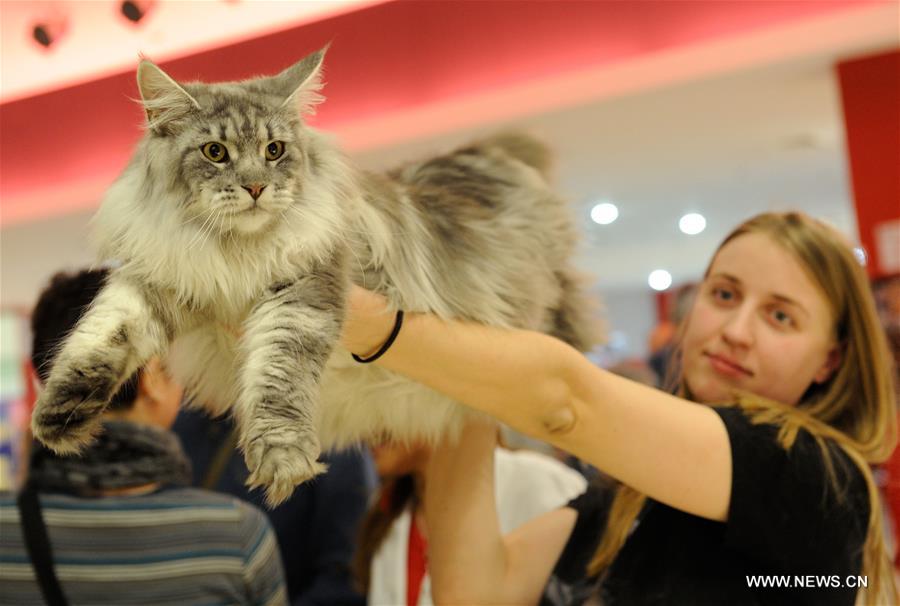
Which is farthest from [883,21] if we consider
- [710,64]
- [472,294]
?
[472,294]

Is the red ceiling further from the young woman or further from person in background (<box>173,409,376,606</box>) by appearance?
person in background (<box>173,409,376,606</box>)

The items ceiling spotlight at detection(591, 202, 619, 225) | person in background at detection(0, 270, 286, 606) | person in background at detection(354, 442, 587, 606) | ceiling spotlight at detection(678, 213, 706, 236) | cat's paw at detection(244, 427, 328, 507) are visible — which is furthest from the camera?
ceiling spotlight at detection(678, 213, 706, 236)

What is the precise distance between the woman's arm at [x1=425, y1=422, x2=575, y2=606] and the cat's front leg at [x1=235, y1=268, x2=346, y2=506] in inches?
20.5

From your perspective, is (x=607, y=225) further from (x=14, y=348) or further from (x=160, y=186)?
(x=160, y=186)

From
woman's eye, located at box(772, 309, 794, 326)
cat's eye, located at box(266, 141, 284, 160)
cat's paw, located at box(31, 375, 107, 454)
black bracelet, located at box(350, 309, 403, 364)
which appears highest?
cat's eye, located at box(266, 141, 284, 160)

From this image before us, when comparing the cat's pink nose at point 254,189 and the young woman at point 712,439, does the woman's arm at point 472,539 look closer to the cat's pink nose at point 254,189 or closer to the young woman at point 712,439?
the young woman at point 712,439

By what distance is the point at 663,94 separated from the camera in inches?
111

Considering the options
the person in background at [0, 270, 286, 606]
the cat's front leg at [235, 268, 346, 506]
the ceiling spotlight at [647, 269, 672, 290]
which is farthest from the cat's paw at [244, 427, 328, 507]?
the ceiling spotlight at [647, 269, 672, 290]

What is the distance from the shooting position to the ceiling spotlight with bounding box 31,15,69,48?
983mm

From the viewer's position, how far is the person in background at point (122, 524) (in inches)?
51.1

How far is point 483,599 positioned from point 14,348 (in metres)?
1.12

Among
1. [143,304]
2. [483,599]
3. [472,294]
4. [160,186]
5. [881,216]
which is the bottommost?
[483,599]

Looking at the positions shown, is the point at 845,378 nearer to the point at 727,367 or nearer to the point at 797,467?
the point at 727,367

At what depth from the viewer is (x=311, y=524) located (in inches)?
80.5
